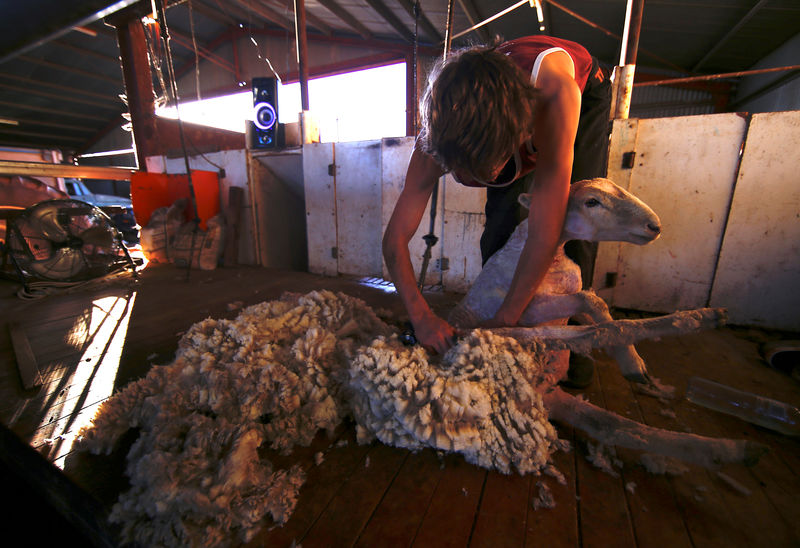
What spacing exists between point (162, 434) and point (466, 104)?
1244mm

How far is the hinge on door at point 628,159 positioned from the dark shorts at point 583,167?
79 centimetres

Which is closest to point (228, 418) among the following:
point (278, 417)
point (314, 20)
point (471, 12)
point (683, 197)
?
point (278, 417)

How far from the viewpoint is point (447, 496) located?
87 centimetres

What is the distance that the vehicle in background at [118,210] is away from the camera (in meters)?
5.96

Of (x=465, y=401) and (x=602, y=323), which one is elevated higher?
(x=602, y=323)

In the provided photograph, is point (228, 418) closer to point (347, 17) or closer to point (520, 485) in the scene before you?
point (520, 485)

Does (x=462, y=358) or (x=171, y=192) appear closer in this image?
(x=462, y=358)

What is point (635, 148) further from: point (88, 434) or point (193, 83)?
point (193, 83)

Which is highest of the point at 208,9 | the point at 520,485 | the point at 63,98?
the point at 208,9

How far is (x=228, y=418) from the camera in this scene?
42.4 inches

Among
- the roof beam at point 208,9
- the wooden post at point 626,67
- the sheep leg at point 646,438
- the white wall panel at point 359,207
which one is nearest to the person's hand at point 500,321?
the sheep leg at point 646,438

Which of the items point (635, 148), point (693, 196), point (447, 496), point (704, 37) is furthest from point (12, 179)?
point (704, 37)

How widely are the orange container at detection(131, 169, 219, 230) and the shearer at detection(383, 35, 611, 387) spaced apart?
3.30 metres

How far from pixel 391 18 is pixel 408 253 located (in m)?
6.91
